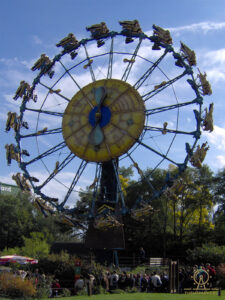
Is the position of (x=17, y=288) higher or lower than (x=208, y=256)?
lower

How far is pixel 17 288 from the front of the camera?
1611cm

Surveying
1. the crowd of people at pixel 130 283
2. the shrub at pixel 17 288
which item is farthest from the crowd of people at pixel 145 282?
the shrub at pixel 17 288

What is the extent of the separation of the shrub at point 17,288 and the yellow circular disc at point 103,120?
480 inches

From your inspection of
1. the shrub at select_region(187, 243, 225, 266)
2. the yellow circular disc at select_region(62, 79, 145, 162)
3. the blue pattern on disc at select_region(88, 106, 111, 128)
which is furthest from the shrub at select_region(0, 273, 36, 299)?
the shrub at select_region(187, 243, 225, 266)

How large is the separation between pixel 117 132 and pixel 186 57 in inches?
254

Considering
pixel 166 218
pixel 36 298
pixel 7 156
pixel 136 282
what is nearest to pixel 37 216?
pixel 166 218

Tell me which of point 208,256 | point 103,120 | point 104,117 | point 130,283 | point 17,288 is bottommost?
point 130,283

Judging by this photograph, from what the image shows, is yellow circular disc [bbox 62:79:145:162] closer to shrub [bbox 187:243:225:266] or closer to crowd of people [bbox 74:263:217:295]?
crowd of people [bbox 74:263:217:295]

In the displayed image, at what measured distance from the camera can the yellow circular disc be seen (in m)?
26.9

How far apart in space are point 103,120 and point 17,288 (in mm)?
14195

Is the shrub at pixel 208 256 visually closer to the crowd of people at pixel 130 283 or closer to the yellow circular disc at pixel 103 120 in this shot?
the crowd of people at pixel 130 283

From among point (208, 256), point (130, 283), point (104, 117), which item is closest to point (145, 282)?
point (130, 283)

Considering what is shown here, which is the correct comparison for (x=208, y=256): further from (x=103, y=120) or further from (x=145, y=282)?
(x=103, y=120)

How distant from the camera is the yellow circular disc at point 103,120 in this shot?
26.9 metres
